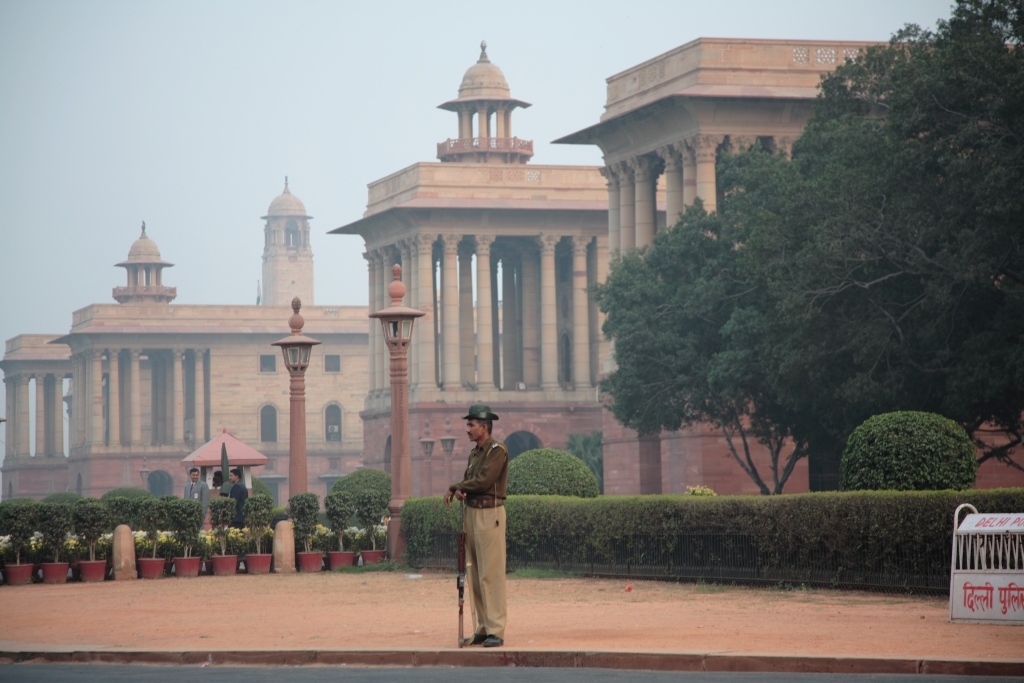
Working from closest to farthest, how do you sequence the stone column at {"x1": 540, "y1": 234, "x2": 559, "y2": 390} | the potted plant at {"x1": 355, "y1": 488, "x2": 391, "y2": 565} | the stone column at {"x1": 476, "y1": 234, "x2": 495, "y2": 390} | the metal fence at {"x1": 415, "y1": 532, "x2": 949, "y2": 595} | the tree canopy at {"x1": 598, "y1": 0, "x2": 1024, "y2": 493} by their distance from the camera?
the metal fence at {"x1": 415, "y1": 532, "x2": 949, "y2": 595}, the potted plant at {"x1": 355, "y1": 488, "x2": 391, "y2": 565}, the tree canopy at {"x1": 598, "y1": 0, "x2": 1024, "y2": 493}, the stone column at {"x1": 476, "y1": 234, "x2": 495, "y2": 390}, the stone column at {"x1": 540, "y1": 234, "x2": 559, "y2": 390}

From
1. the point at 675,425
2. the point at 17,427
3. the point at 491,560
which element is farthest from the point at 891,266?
the point at 17,427

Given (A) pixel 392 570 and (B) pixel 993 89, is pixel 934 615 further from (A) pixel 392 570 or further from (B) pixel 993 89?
(B) pixel 993 89

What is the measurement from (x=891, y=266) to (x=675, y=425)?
13041 millimetres

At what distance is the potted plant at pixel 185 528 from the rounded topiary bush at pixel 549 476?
5.28 m

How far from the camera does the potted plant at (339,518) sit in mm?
31438

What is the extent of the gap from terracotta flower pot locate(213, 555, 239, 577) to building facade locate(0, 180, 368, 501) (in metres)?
88.7

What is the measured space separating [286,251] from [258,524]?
164 metres

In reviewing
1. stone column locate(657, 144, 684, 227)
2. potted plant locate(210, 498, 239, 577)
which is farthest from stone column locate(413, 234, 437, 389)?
potted plant locate(210, 498, 239, 577)

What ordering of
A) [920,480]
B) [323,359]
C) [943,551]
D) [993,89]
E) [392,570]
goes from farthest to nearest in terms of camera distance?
[323,359], [993,89], [392,570], [920,480], [943,551]

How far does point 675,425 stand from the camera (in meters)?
49.9

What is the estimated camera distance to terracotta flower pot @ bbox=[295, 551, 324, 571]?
30938 millimetres

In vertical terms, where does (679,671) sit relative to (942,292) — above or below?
below

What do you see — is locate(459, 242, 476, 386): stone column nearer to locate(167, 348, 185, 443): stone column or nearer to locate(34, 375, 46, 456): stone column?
locate(167, 348, 185, 443): stone column

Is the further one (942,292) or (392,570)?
(942,292)
